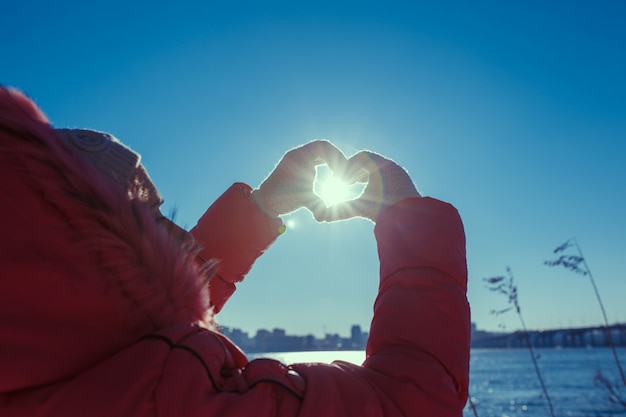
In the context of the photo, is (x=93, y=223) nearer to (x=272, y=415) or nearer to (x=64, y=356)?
(x=64, y=356)

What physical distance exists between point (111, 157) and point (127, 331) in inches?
14.3

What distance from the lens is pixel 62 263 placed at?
2.41 ft

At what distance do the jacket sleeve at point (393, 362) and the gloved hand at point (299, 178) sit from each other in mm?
327

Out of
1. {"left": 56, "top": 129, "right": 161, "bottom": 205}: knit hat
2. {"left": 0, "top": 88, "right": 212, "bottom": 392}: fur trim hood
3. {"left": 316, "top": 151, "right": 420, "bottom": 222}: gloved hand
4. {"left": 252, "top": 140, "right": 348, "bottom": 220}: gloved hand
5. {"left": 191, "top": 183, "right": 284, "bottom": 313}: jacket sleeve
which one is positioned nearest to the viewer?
{"left": 0, "top": 88, "right": 212, "bottom": 392}: fur trim hood

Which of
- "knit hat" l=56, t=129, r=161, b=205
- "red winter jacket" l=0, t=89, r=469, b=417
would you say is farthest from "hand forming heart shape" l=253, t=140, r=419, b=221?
"knit hat" l=56, t=129, r=161, b=205

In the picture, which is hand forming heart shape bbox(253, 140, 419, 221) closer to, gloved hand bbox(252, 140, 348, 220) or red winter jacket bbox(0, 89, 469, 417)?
gloved hand bbox(252, 140, 348, 220)

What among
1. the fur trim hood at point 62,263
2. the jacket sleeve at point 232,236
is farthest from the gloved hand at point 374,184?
the fur trim hood at point 62,263

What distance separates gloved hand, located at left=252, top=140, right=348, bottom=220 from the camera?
1.36m

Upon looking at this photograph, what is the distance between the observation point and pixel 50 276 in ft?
2.35

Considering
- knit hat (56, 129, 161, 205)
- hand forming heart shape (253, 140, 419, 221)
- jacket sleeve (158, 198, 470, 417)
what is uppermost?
hand forming heart shape (253, 140, 419, 221)

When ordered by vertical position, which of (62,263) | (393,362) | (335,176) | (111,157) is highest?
(335,176)

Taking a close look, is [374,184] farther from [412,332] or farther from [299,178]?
[412,332]

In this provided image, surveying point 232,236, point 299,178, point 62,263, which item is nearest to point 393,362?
point 62,263

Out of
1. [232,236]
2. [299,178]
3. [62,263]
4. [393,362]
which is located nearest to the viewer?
[62,263]
